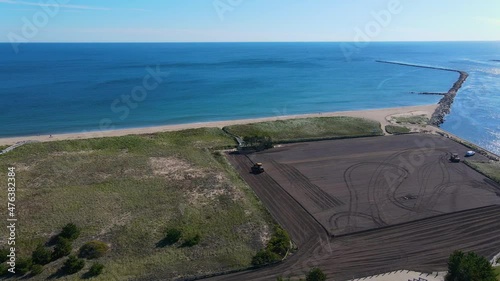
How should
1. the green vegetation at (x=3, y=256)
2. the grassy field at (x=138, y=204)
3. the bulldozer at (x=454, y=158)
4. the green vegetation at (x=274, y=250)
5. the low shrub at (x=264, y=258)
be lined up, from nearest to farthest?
1. the green vegetation at (x=3, y=256)
2. the low shrub at (x=264, y=258)
3. the green vegetation at (x=274, y=250)
4. the grassy field at (x=138, y=204)
5. the bulldozer at (x=454, y=158)

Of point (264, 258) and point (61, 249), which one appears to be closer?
point (61, 249)

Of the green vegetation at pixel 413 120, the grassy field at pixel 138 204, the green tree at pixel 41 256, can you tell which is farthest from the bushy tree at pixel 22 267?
the green vegetation at pixel 413 120

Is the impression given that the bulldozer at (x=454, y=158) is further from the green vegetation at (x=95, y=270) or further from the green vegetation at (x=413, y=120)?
the green vegetation at (x=95, y=270)

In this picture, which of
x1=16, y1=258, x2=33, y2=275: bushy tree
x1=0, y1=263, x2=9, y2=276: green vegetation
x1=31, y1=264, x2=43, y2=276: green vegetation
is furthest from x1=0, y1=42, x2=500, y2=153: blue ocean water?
x1=31, y1=264, x2=43, y2=276: green vegetation

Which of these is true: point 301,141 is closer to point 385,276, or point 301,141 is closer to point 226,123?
point 226,123

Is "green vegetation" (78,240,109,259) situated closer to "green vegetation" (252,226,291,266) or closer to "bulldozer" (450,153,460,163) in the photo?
"green vegetation" (252,226,291,266)

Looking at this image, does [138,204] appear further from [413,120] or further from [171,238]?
[413,120]

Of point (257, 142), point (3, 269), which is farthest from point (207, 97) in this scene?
point (3, 269)
